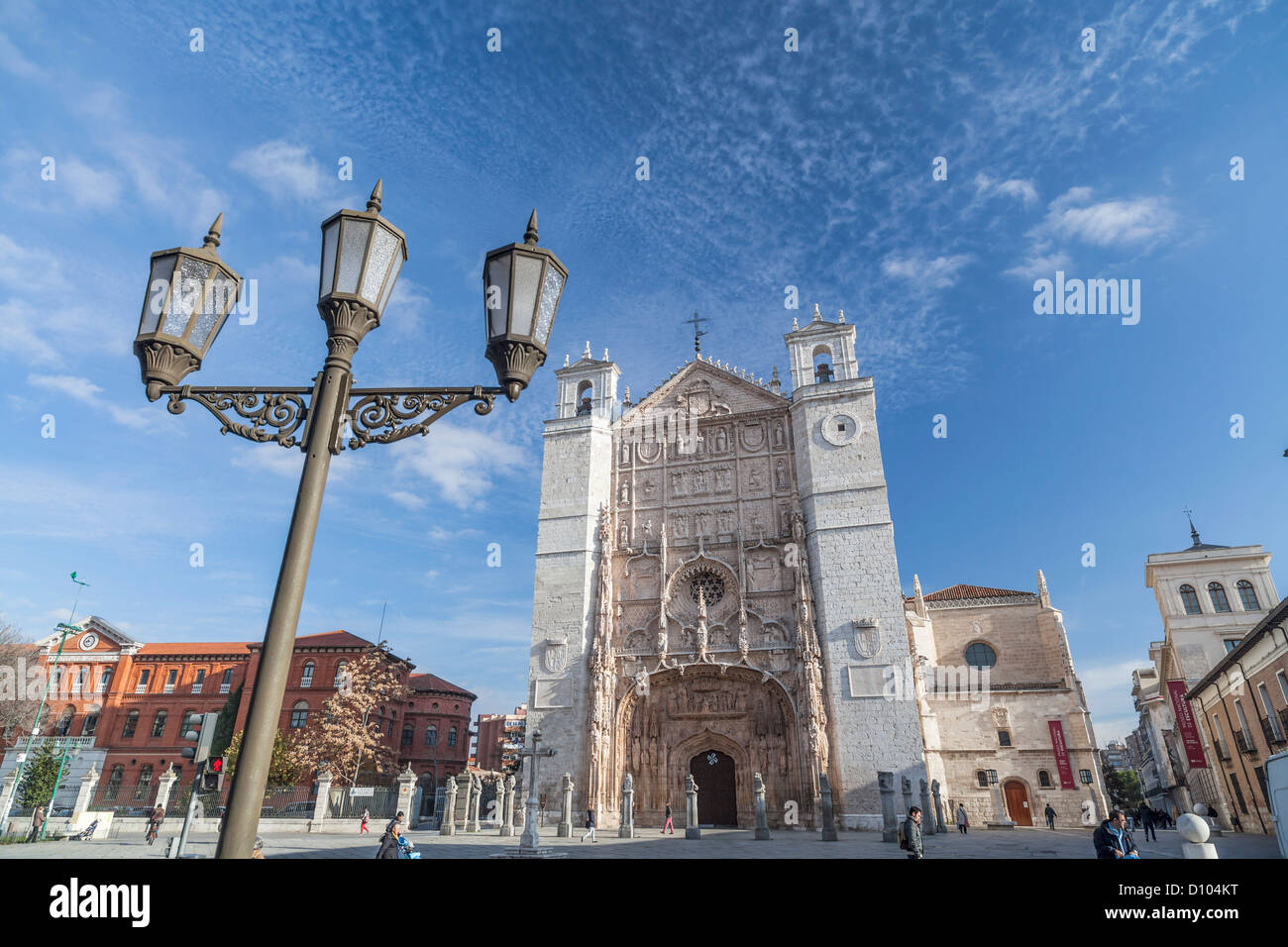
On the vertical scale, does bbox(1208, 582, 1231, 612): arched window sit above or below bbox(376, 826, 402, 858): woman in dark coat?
above

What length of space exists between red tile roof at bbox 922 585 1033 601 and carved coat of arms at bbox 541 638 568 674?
19505 mm

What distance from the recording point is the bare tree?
3312cm

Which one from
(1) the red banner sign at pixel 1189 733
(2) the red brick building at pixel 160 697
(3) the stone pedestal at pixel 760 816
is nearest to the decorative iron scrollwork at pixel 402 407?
(3) the stone pedestal at pixel 760 816

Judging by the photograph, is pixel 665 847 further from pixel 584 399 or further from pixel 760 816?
pixel 584 399

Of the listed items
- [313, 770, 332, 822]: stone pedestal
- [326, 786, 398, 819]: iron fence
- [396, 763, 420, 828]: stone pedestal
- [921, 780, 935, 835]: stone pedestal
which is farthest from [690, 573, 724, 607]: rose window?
[313, 770, 332, 822]: stone pedestal

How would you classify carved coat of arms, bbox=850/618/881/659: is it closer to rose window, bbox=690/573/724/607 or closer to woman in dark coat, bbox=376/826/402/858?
rose window, bbox=690/573/724/607

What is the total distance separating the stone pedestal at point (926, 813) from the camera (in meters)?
24.2

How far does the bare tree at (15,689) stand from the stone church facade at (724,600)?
26361 mm

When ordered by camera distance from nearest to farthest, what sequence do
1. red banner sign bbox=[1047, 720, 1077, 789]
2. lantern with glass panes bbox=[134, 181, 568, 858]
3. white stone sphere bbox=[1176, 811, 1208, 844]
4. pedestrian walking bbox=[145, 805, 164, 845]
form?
lantern with glass panes bbox=[134, 181, 568, 858]
white stone sphere bbox=[1176, 811, 1208, 844]
pedestrian walking bbox=[145, 805, 164, 845]
red banner sign bbox=[1047, 720, 1077, 789]

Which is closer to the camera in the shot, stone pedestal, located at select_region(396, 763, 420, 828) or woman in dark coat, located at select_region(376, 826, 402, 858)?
woman in dark coat, located at select_region(376, 826, 402, 858)

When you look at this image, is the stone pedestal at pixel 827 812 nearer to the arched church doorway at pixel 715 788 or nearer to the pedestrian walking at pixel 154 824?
the arched church doorway at pixel 715 788

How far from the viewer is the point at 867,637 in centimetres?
2689
